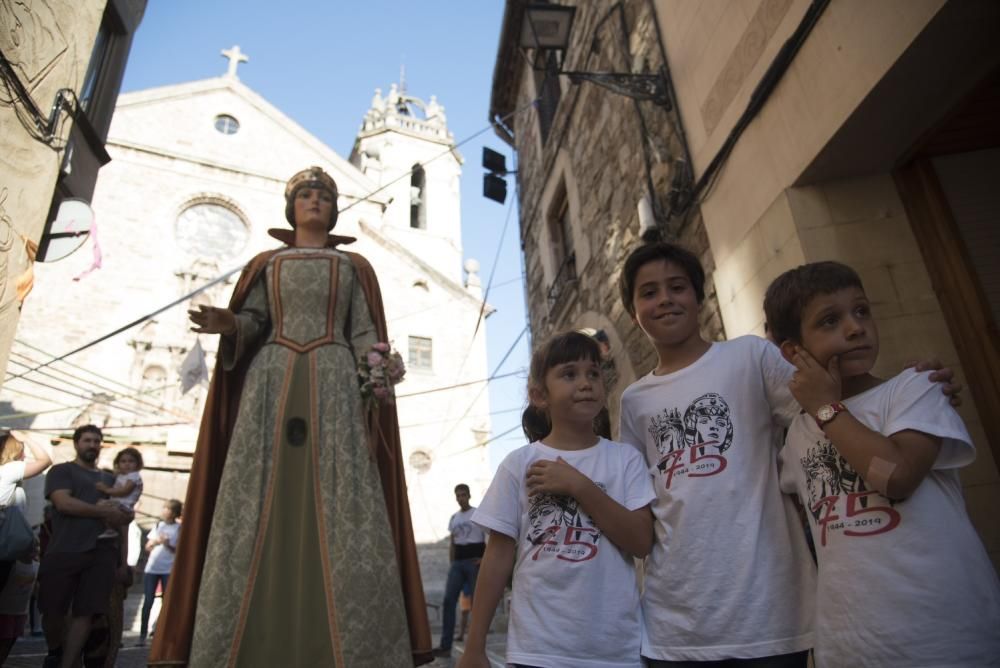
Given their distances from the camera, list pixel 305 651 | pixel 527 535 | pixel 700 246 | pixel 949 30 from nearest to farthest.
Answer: pixel 527 535, pixel 305 651, pixel 949 30, pixel 700 246

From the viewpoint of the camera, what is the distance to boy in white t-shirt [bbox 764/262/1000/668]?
118 centimetres

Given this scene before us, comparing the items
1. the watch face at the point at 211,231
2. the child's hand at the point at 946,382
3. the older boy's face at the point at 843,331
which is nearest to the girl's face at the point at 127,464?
the older boy's face at the point at 843,331

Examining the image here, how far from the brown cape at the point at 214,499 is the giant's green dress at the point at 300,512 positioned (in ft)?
0.26

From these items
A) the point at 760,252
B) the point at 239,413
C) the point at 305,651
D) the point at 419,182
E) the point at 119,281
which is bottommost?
the point at 305,651

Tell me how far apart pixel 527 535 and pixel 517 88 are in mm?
10173

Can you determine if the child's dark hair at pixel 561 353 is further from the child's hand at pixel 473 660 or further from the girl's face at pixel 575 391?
the child's hand at pixel 473 660

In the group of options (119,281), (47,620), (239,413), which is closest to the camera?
(239,413)

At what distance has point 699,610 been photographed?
4.84ft

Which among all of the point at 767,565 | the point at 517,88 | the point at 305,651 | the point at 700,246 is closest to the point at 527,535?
the point at 767,565

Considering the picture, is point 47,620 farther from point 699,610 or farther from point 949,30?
point 949,30

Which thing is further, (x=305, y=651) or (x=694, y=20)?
(x=694, y=20)

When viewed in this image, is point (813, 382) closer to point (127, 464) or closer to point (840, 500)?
point (840, 500)

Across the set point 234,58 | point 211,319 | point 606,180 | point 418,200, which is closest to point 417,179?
point 418,200

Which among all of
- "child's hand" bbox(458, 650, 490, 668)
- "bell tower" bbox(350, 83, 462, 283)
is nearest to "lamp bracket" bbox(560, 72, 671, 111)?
"child's hand" bbox(458, 650, 490, 668)
